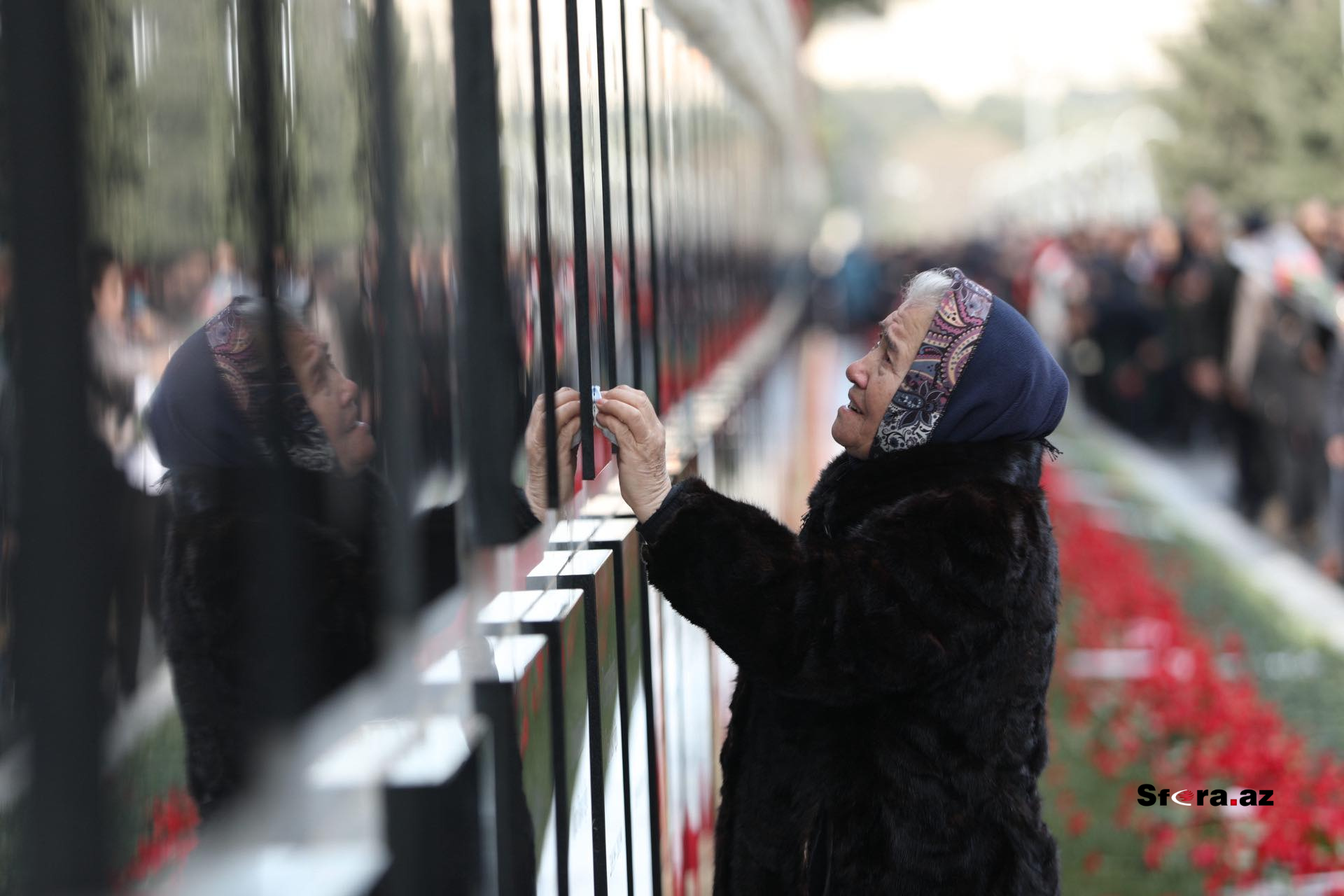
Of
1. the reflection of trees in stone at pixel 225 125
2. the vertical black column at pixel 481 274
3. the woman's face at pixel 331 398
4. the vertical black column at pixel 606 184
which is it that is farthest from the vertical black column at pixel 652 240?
the woman's face at pixel 331 398

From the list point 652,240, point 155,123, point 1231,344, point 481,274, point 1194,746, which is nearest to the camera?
point 155,123

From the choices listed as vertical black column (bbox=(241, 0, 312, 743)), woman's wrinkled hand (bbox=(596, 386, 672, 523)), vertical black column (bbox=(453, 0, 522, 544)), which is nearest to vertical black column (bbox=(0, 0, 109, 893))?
vertical black column (bbox=(241, 0, 312, 743))

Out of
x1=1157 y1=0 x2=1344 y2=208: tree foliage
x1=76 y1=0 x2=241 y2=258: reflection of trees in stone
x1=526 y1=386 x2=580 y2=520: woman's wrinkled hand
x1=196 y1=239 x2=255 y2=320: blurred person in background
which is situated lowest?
x1=526 y1=386 x2=580 y2=520: woman's wrinkled hand

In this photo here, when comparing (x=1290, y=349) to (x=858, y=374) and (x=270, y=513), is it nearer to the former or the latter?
(x=858, y=374)

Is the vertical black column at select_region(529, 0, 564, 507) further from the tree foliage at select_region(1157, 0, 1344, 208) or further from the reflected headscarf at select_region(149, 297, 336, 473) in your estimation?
the tree foliage at select_region(1157, 0, 1344, 208)

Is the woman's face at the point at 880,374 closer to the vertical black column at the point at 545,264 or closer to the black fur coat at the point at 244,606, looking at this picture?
the vertical black column at the point at 545,264

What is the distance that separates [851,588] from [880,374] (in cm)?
36

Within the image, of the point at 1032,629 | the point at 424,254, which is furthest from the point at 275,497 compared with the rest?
the point at 1032,629

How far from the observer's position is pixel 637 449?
7.11ft

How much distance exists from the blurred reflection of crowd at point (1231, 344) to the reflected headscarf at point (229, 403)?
292cm

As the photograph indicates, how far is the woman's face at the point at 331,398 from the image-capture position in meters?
1.17

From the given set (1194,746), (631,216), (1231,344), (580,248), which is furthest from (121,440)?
(1231,344)

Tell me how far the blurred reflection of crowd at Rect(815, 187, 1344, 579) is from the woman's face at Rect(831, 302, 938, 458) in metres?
1.68

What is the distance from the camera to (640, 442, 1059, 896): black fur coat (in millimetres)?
2061
